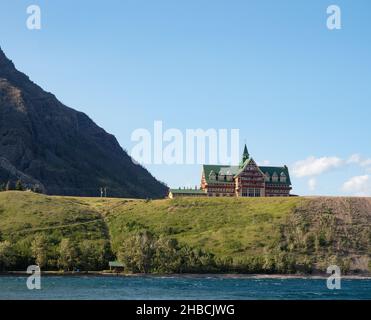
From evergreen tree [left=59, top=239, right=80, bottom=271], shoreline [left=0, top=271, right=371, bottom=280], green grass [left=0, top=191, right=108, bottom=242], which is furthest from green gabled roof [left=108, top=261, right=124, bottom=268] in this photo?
green grass [left=0, top=191, right=108, bottom=242]

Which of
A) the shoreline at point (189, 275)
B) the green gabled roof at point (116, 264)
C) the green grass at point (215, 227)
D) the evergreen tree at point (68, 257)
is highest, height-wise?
the green grass at point (215, 227)

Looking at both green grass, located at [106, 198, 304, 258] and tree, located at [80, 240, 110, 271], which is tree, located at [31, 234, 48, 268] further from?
green grass, located at [106, 198, 304, 258]

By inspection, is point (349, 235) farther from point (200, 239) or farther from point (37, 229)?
point (37, 229)

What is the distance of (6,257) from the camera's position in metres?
150

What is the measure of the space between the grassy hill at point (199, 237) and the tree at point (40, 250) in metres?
0.37

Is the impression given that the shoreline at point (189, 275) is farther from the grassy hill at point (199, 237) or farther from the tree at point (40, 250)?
the tree at point (40, 250)

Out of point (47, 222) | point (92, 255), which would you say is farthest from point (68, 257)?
point (47, 222)

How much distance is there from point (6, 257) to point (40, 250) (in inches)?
342

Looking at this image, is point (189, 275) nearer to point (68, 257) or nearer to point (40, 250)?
point (68, 257)

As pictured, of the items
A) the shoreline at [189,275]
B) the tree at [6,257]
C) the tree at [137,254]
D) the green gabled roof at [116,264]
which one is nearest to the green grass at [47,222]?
the tree at [6,257]

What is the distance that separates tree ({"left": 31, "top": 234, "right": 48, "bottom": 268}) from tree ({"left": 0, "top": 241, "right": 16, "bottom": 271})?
542 cm

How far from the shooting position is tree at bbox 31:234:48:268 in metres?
153

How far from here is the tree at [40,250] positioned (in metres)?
153
